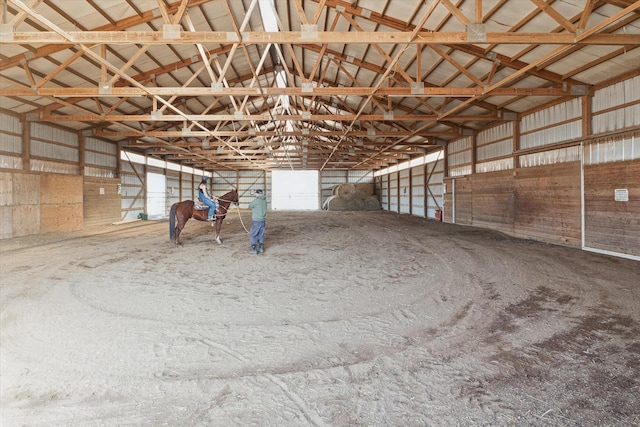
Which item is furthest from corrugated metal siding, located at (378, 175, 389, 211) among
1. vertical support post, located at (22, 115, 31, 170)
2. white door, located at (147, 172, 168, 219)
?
vertical support post, located at (22, 115, 31, 170)

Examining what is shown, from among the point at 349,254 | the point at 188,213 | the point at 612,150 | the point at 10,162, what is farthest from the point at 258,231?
the point at 10,162

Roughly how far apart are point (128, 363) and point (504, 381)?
3.53 m

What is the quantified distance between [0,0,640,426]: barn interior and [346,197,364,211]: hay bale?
1215 centimetres

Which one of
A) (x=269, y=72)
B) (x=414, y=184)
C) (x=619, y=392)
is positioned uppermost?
(x=269, y=72)

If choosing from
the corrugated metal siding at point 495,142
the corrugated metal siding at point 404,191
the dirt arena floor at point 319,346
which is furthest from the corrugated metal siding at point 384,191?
the dirt arena floor at point 319,346

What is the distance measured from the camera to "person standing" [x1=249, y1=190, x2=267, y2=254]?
27.2ft

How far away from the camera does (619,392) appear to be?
2.53m

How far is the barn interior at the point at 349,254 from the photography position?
2.57 m

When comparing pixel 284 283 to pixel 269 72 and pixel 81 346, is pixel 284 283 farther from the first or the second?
pixel 269 72

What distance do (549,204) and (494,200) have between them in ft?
9.83

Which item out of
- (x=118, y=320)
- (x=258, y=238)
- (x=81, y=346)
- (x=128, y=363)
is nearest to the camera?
(x=128, y=363)

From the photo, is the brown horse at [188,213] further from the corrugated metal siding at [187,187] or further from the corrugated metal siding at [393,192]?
the corrugated metal siding at [187,187]

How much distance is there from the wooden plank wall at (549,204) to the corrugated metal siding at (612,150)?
1.37 feet

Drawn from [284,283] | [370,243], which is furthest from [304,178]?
[284,283]
